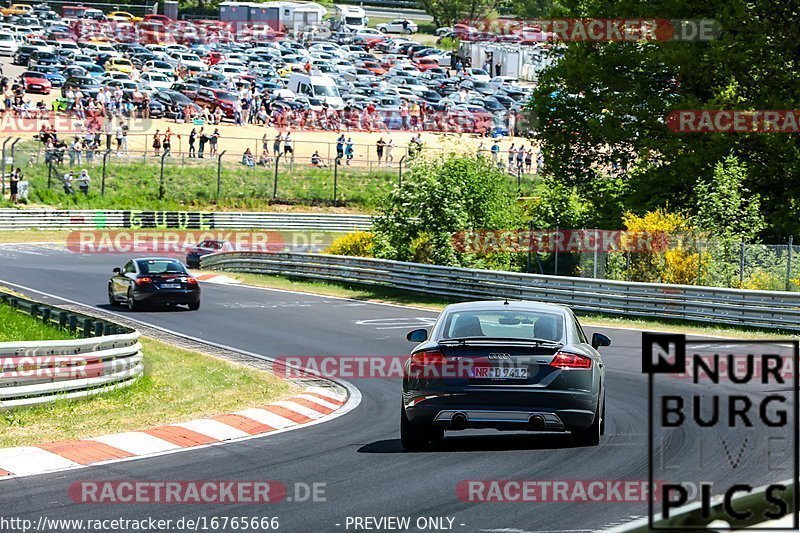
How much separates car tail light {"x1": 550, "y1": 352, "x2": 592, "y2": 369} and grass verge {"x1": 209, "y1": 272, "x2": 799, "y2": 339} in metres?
15.4

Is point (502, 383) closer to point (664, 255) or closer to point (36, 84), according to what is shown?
point (664, 255)

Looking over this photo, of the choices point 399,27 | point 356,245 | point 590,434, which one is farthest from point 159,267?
point 399,27

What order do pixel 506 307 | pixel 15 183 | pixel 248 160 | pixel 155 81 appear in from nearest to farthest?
pixel 506 307, pixel 15 183, pixel 248 160, pixel 155 81

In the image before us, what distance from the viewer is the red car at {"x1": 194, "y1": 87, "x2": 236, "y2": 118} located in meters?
72.2

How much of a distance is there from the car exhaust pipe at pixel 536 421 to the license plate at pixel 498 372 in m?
0.37

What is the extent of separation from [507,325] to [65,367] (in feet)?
→ 20.8

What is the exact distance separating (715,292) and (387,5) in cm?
11204

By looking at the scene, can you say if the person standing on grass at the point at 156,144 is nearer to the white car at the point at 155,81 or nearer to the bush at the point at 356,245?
the white car at the point at 155,81

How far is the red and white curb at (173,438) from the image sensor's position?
11.4 m

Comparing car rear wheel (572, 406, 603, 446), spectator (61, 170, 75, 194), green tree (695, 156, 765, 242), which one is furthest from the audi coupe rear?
spectator (61, 170, 75, 194)

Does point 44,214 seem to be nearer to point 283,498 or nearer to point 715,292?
point 715,292

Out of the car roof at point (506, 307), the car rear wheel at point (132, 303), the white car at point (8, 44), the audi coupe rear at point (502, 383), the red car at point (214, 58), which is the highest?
the white car at point (8, 44)

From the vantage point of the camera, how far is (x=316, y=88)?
7750 centimetres
